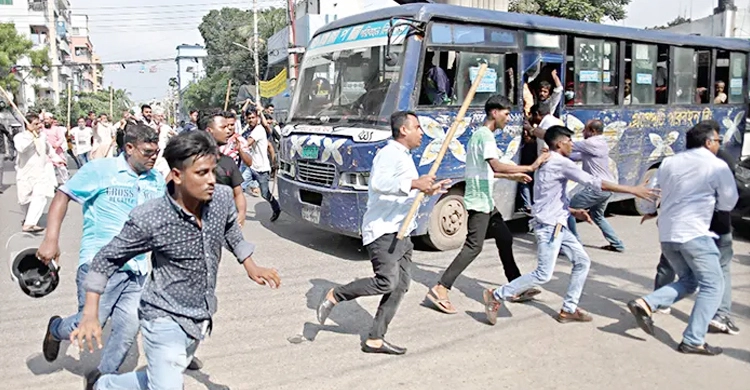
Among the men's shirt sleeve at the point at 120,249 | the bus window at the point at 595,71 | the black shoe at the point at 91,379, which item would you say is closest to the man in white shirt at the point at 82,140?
the bus window at the point at 595,71

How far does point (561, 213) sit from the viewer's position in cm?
505

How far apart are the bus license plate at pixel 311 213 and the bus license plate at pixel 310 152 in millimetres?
580

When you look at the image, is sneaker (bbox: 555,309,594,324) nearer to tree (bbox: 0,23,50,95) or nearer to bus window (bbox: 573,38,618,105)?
bus window (bbox: 573,38,618,105)

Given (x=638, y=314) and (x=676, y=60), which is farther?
(x=676, y=60)

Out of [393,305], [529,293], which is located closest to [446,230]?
[529,293]

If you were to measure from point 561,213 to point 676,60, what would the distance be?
6.17 m

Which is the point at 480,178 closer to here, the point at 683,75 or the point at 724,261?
the point at 724,261

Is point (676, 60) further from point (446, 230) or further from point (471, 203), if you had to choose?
point (471, 203)

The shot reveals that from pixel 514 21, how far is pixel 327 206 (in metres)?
3.17

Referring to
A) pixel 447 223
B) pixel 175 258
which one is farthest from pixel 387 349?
pixel 447 223

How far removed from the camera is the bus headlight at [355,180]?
6.93 meters

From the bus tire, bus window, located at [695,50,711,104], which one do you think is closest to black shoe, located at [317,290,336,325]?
the bus tire

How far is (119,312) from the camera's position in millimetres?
3598

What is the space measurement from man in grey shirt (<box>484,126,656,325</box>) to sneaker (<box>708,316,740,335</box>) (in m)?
0.90
